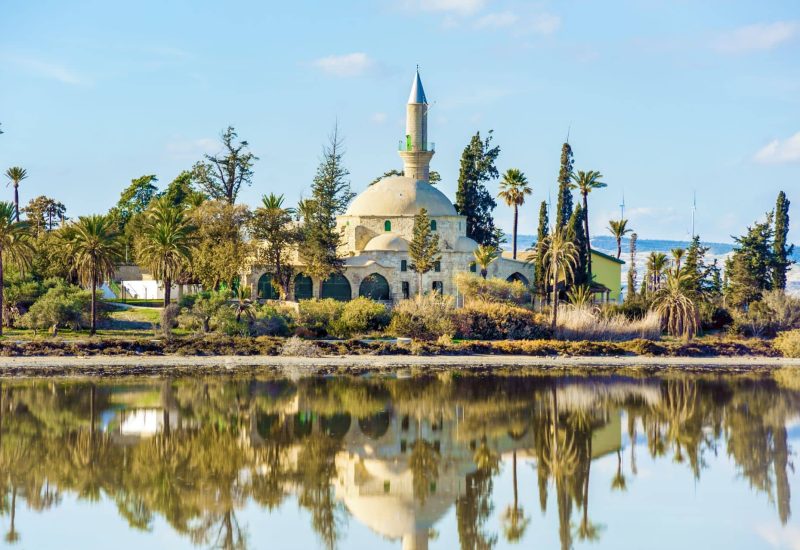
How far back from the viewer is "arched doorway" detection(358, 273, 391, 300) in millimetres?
55781

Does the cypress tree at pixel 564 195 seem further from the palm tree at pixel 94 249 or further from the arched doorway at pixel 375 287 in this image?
the palm tree at pixel 94 249

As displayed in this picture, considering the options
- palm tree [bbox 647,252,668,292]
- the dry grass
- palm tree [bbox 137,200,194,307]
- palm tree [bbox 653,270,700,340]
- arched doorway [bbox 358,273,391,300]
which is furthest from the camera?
palm tree [bbox 647,252,668,292]

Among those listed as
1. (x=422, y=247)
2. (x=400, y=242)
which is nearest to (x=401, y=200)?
(x=400, y=242)

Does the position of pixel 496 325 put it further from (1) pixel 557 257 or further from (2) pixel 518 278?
(2) pixel 518 278

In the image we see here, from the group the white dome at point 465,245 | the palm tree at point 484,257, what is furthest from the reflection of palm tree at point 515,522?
the white dome at point 465,245

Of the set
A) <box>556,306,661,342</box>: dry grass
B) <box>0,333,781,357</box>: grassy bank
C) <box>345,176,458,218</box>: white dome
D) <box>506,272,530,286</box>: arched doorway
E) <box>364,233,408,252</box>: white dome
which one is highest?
<box>345,176,458,218</box>: white dome

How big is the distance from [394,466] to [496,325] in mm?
24999

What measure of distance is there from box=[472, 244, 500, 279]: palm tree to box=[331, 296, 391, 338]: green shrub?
29.3 feet

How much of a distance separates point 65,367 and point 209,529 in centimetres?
2149

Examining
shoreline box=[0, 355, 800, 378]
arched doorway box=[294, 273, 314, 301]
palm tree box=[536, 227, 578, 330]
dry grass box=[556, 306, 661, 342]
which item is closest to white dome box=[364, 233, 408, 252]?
arched doorway box=[294, 273, 314, 301]

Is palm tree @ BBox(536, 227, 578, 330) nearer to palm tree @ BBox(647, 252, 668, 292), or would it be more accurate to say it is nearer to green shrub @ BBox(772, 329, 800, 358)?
palm tree @ BBox(647, 252, 668, 292)

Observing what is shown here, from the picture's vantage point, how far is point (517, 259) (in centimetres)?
6069

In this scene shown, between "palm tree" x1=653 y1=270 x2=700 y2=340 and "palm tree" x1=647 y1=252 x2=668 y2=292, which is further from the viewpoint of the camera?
"palm tree" x1=647 y1=252 x2=668 y2=292

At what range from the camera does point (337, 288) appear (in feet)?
181
